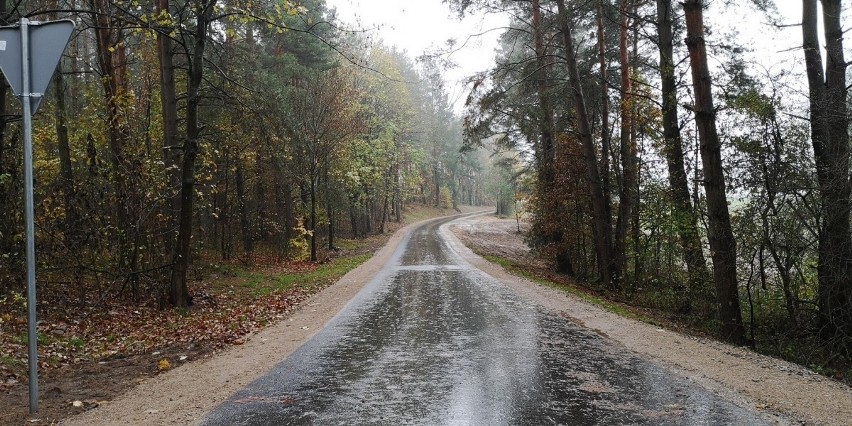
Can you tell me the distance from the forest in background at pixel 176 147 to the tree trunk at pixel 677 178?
618 cm

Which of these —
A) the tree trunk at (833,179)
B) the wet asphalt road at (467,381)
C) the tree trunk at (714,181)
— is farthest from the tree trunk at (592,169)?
the wet asphalt road at (467,381)

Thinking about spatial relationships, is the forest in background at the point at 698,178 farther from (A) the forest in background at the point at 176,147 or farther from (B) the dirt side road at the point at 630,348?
(A) the forest in background at the point at 176,147

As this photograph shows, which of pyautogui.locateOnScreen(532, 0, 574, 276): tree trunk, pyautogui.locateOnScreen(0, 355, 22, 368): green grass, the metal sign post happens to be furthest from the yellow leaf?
pyautogui.locateOnScreen(532, 0, 574, 276): tree trunk

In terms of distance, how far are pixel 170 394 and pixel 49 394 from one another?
4.39 ft

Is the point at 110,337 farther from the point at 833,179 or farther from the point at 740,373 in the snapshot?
the point at 833,179

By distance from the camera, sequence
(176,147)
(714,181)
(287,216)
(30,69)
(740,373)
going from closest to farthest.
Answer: (30,69), (740,373), (714,181), (176,147), (287,216)

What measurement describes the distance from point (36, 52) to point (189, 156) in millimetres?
6089

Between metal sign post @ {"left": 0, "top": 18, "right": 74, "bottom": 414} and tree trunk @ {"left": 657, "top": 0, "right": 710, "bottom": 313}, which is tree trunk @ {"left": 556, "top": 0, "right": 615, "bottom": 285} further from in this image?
metal sign post @ {"left": 0, "top": 18, "right": 74, "bottom": 414}

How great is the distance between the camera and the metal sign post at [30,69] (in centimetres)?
457

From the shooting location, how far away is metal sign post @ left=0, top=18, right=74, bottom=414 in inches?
180

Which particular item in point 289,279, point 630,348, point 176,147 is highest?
point 176,147

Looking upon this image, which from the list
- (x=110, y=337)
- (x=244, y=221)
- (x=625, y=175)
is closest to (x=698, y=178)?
(x=625, y=175)

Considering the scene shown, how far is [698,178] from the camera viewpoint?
507 inches

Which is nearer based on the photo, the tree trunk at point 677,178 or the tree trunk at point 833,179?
the tree trunk at point 833,179
